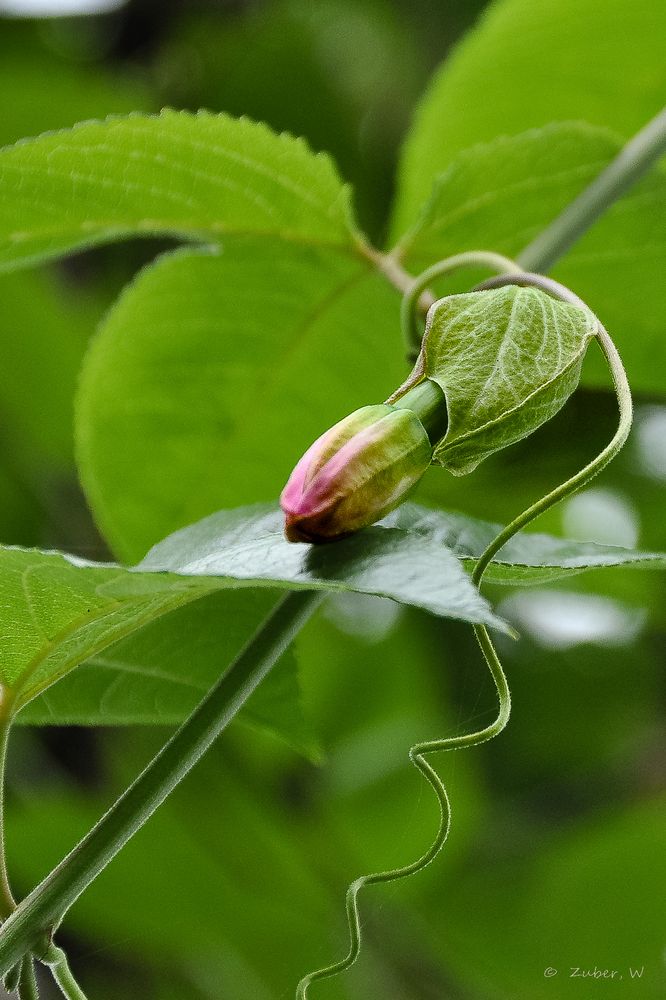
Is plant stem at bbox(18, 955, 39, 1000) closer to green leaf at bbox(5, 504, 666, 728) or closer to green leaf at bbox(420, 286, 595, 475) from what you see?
green leaf at bbox(5, 504, 666, 728)

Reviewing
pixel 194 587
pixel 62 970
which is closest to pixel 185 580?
pixel 194 587

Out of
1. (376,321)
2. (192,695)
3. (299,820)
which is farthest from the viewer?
(299,820)

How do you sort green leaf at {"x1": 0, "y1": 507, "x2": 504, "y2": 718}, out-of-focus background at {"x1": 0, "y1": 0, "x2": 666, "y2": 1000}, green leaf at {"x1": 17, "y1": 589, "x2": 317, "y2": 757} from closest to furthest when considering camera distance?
green leaf at {"x1": 0, "y1": 507, "x2": 504, "y2": 718}
green leaf at {"x1": 17, "y1": 589, "x2": 317, "y2": 757}
out-of-focus background at {"x1": 0, "y1": 0, "x2": 666, "y2": 1000}

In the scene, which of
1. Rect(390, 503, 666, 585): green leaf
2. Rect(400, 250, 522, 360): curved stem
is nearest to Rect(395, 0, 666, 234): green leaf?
Rect(400, 250, 522, 360): curved stem

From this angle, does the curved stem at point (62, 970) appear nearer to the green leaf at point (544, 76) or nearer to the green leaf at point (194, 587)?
the green leaf at point (194, 587)

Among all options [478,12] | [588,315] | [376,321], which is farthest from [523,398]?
[478,12]

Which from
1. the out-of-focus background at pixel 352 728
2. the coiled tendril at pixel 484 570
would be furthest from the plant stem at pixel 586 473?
the out-of-focus background at pixel 352 728

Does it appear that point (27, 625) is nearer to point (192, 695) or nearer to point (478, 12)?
point (192, 695)
